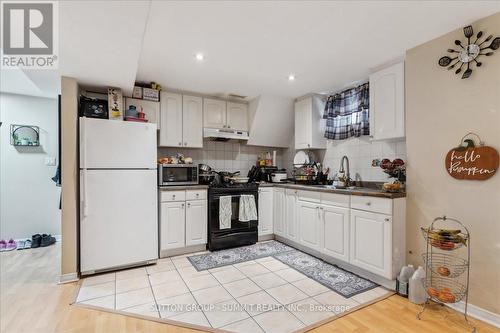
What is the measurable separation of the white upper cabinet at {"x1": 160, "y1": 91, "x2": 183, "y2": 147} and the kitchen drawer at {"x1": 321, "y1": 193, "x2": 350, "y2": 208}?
7.14 ft

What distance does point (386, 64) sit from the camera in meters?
2.63

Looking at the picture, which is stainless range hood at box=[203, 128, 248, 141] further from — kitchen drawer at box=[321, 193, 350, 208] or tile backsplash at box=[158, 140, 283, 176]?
kitchen drawer at box=[321, 193, 350, 208]

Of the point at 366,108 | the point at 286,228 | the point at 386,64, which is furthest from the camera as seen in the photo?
the point at 286,228

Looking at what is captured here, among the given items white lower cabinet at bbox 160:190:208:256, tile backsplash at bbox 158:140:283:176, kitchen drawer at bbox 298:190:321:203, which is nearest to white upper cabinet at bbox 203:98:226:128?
tile backsplash at bbox 158:140:283:176

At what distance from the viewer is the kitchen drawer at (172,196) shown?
3.11m

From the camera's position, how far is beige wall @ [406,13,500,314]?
183 centimetres

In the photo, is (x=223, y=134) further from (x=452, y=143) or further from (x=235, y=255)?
(x=452, y=143)

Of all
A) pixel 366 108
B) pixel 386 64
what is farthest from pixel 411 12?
pixel 366 108

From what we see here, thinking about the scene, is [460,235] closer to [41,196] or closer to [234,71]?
[234,71]

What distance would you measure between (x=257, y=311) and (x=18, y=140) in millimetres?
4121

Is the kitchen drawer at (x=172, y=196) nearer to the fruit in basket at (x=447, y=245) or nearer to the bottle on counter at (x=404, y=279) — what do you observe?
the bottle on counter at (x=404, y=279)

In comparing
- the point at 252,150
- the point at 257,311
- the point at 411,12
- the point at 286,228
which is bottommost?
the point at 257,311

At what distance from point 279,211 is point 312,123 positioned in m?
1.44

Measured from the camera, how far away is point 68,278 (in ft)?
8.18
